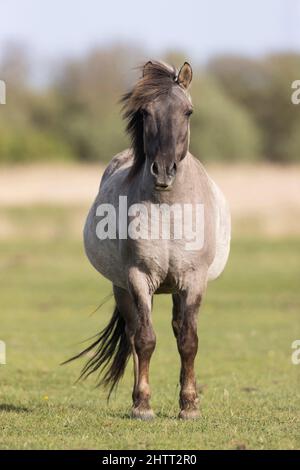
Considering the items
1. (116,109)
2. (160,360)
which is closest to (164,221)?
(160,360)

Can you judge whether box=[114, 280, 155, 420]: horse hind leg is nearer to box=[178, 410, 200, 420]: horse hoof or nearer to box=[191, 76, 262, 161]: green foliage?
box=[178, 410, 200, 420]: horse hoof

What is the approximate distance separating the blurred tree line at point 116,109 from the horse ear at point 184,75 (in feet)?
150

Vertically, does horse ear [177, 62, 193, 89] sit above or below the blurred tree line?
above

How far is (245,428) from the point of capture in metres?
6.95

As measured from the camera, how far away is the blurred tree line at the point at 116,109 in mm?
59625

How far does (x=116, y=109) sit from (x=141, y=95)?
56.0 m

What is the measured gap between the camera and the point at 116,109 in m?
62.8

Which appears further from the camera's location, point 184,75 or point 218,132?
point 218,132

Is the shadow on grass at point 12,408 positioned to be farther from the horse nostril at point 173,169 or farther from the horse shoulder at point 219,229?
the horse nostril at point 173,169

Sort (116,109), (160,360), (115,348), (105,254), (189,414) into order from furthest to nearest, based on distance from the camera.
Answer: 1. (116,109)
2. (160,360)
3. (115,348)
4. (105,254)
5. (189,414)

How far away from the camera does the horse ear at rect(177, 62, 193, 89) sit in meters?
7.42

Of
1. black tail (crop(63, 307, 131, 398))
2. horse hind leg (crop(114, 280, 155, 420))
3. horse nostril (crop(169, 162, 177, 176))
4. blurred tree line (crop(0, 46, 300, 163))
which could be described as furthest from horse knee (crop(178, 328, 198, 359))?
blurred tree line (crop(0, 46, 300, 163))

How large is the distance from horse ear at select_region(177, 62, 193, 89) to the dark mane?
0.17ft

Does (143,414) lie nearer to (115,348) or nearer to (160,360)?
(115,348)
